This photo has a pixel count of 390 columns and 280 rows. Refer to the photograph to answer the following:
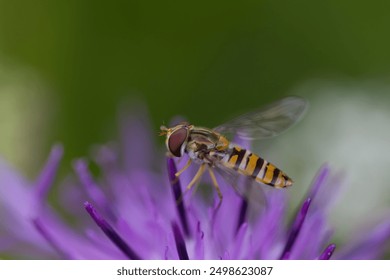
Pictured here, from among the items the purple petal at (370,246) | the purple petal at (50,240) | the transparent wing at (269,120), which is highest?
the transparent wing at (269,120)

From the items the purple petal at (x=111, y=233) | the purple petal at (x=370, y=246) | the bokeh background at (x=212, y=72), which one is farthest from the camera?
the bokeh background at (x=212, y=72)

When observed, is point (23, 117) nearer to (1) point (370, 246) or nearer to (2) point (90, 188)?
(2) point (90, 188)

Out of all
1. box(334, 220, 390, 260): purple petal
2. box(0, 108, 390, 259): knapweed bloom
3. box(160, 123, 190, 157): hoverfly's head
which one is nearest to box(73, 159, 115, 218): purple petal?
box(0, 108, 390, 259): knapweed bloom

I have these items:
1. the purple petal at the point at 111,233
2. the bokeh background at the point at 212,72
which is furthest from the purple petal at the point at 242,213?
the bokeh background at the point at 212,72

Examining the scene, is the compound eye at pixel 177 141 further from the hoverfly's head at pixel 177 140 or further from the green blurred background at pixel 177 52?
the green blurred background at pixel 177 52

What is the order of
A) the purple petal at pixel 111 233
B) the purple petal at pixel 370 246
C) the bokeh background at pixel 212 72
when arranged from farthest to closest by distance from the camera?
the bokeh background at pixel 212 72 → the purple petal at pixel 370 246 → the purple petal at pixel 111 233

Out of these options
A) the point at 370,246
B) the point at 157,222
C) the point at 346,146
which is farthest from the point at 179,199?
the point at 346,146

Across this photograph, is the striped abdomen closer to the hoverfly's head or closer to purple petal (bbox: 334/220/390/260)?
the hoverfly's head
